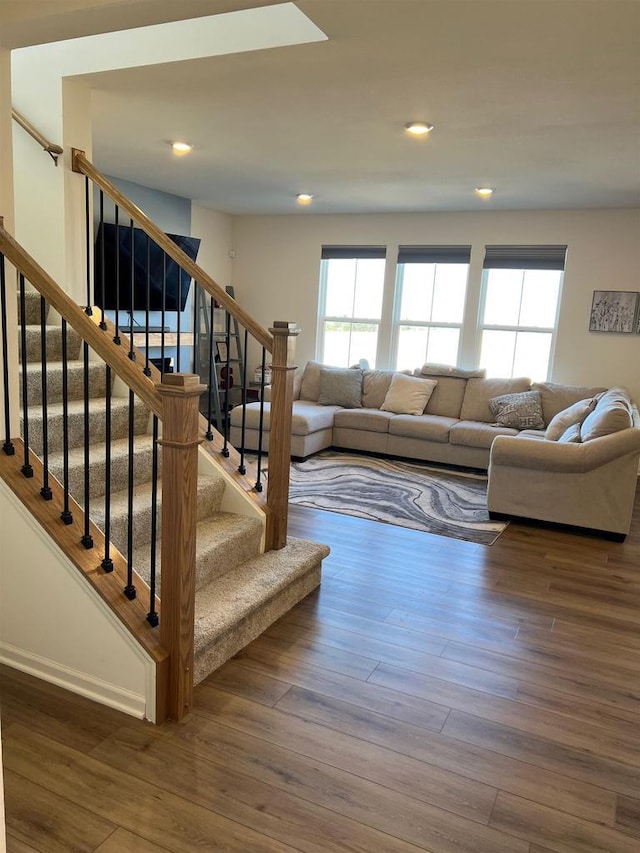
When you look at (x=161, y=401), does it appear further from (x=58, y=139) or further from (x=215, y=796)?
(x=58, y=139)

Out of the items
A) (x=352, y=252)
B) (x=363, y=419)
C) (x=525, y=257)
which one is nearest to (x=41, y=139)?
(x=363, y=419)

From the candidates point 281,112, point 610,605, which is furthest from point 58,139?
point 610,605

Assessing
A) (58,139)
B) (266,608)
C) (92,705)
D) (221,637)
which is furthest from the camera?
(58,139)

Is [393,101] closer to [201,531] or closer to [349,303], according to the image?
[201,531]

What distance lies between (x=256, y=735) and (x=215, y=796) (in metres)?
0.29

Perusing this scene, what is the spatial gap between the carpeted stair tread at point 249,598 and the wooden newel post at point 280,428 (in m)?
0.14

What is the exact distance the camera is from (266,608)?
108 inches

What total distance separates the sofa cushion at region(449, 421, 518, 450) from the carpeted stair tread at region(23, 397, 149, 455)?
335 centimetres

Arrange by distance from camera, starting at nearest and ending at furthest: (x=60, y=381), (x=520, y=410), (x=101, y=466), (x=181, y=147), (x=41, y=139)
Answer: (x=101, y=466)
(x=60, y=381)
(x=41, y=139)
(x=181, y=147)
(x=520, y=410)

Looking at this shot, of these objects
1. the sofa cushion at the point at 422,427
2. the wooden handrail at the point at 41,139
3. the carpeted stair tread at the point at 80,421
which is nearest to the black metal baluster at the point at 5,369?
the carpeted stair tread at the point at 80,421

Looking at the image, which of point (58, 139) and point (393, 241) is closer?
point (58, 139)

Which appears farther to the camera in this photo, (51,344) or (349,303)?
(349,303)

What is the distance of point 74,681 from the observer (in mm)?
2252

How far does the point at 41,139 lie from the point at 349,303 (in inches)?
171
